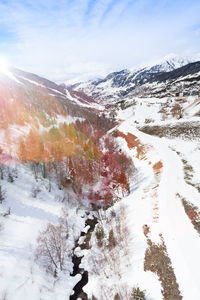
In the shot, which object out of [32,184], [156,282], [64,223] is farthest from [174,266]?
[32,184]

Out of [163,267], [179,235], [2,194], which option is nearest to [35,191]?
[2,194]

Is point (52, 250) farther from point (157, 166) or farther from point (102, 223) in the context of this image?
point (157, 166)

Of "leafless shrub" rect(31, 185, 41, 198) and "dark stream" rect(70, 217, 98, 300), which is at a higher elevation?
"leafless shrub" rect(31, 185, 41, 198)

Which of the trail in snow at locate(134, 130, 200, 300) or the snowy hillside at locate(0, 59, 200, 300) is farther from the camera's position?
the snowy hillside at locate(0, 59, 200, 300)

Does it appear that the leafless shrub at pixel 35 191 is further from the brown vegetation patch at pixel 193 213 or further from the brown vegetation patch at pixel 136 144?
the brown vegetation patch at pixel 136 144

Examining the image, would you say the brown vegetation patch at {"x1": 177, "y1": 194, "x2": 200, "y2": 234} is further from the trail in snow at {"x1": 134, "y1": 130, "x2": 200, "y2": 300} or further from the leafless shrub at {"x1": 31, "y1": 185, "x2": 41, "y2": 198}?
the leafless shrub at {"x1": 31, "y1": 185, "x2": 41, "y2": 198}

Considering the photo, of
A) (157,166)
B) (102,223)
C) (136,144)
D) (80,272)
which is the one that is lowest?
(80,272)

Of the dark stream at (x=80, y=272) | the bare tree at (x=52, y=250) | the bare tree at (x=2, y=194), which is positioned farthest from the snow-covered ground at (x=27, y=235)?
the bare tree at (x=52, y=250)

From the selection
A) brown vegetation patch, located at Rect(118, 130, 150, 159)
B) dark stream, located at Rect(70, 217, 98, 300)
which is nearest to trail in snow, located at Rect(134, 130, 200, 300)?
dark stream, located at Rect(70, 217, 98, 300)

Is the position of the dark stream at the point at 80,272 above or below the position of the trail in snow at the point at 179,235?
below
